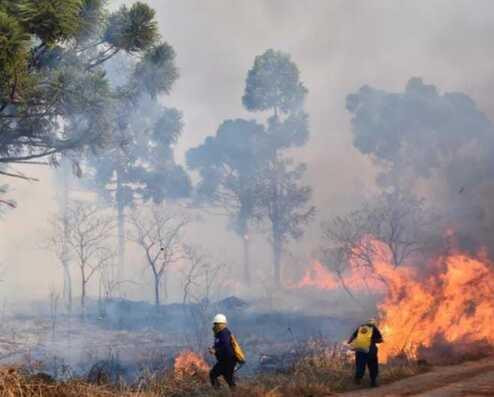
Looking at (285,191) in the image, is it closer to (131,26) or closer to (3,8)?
(131,26)

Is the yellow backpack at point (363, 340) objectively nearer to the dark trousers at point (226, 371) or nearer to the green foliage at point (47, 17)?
the dark trousers at point (226, 371)

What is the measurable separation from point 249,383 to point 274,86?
122 ft

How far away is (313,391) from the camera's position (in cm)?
1273

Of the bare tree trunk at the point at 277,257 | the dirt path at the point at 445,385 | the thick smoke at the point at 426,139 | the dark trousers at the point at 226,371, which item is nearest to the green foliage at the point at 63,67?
the dark trousers at the point at 226,371

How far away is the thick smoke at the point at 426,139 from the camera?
35.2 m

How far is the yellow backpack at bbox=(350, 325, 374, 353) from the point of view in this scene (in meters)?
13.9

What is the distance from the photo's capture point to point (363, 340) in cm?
1402

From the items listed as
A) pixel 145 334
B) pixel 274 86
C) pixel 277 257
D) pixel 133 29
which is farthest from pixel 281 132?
pixel 133 29

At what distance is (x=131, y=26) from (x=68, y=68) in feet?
8.45

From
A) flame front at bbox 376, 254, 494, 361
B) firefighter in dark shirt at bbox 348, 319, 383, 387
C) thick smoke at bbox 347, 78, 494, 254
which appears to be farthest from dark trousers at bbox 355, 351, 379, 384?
thick smoke at bbox 347, 78, 494, 254

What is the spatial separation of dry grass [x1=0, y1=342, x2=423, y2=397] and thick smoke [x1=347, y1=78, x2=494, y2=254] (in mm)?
18781

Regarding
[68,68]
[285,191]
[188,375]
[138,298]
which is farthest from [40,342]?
[285,191]

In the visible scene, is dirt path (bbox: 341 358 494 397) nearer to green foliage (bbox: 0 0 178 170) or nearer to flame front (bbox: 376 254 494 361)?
flame front (bbox: 376 254 494 361)

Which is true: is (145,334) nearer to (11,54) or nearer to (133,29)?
(133,29)
